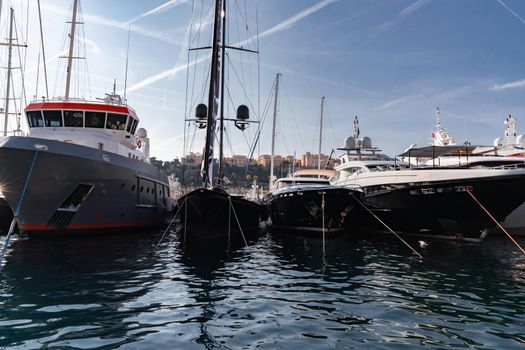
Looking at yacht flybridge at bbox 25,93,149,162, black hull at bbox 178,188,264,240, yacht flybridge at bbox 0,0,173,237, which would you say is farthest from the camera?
yacht flybridge at bbox 25,93,149,162

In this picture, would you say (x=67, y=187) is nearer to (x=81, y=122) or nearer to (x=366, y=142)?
(x=81, y=122)

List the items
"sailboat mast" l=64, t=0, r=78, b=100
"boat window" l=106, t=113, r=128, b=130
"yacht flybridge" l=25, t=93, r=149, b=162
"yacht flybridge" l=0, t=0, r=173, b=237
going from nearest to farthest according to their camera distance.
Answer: "yacht flybridge" l=0, t=0, r=173, b=237 → "yacht flybridge" l=25, t=93, r=149, b=162 → "boat window" l=106, t=113, r=128, b=130 → "sailboat mast" l=64, t=0, r=78, b=100

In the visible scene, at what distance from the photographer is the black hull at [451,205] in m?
15.8

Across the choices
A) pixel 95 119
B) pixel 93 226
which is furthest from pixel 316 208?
pixel 95 119

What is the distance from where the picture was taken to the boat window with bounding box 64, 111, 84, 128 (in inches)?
766

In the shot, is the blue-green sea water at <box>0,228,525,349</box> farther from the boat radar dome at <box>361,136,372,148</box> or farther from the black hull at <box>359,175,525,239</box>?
the boat radar dome at <box>361,136,372,148</box>

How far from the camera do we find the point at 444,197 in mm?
16781

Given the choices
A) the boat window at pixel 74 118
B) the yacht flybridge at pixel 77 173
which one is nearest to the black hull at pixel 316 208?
the yacht flybridge at pixel 77 173

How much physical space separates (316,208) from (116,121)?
11495 millimetres

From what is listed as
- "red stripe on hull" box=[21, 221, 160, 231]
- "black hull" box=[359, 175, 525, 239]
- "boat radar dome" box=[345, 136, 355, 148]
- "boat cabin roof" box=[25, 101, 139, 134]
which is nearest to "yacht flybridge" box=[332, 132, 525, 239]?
"black hull" box=[359, 175, 525, 239]

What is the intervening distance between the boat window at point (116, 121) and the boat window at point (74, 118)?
50.7 inches

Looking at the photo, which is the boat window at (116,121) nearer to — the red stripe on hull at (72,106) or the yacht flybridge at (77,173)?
the yacht flybridge at (77,173)

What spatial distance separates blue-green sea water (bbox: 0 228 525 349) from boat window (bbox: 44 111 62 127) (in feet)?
25.3

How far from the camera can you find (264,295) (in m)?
8.38
